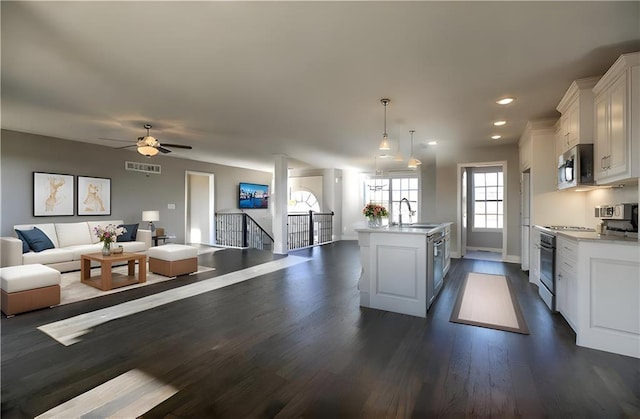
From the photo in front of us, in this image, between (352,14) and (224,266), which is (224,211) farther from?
(352,14)

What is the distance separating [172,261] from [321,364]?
3.65 meters

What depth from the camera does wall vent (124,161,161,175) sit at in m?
7.03

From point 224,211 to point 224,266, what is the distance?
377 centimetres

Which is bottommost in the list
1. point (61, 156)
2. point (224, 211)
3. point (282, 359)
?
point (282, 359)

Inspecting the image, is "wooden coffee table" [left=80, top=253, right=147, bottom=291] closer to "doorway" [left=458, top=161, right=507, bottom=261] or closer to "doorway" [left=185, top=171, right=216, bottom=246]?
"doorway" [left=185, top=171, right=216, bottom=246]

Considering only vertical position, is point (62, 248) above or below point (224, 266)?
above

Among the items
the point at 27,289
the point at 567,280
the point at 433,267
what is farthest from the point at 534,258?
the point at 27,289

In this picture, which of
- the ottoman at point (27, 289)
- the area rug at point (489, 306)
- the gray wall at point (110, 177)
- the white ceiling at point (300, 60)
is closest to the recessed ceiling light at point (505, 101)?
the white ceiling at point (300, 60)

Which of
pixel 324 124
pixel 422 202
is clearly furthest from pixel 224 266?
pixel 422 202

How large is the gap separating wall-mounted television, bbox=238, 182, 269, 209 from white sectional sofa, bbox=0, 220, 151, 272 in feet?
12.5

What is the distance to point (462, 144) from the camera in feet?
20.4

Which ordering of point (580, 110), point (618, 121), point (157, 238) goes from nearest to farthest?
point (618, 121), point (580, 110), point (157, 238)

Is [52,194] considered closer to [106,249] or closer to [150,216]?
[150,216]

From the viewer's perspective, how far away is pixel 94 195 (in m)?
6.37
